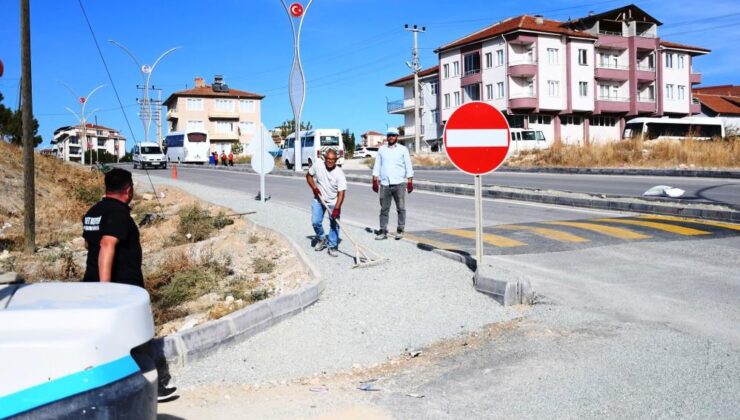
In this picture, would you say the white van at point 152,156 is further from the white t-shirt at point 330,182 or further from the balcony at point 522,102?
the white t-shirt at point 330,182

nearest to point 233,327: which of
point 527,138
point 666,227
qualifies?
point 666,227

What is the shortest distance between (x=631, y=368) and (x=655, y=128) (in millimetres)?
55845

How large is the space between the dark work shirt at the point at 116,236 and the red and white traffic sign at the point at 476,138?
169 inches

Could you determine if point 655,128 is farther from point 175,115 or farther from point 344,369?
point 175,115

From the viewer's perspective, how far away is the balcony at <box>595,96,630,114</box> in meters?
67.3

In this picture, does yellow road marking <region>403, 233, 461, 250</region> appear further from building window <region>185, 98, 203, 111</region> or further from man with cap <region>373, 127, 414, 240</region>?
building window <region>185, 98, 203, 111</region>

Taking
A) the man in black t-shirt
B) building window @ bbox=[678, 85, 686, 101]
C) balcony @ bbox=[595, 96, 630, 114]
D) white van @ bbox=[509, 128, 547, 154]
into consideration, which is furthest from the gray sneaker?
building window @ bbox=[678, 85, 686, 101]

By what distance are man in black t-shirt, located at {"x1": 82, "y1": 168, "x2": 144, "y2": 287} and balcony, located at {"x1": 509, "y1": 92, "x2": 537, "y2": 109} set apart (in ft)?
197

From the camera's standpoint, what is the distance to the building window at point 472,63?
67.8 metres

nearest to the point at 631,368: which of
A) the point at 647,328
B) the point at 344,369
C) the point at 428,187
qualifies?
the point at 647,328

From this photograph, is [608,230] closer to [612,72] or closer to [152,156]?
[152,156]

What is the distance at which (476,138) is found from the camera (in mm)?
8297

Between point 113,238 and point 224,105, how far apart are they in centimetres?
10745

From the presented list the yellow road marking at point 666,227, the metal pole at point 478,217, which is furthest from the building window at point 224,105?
the metal pole at point 478,217
